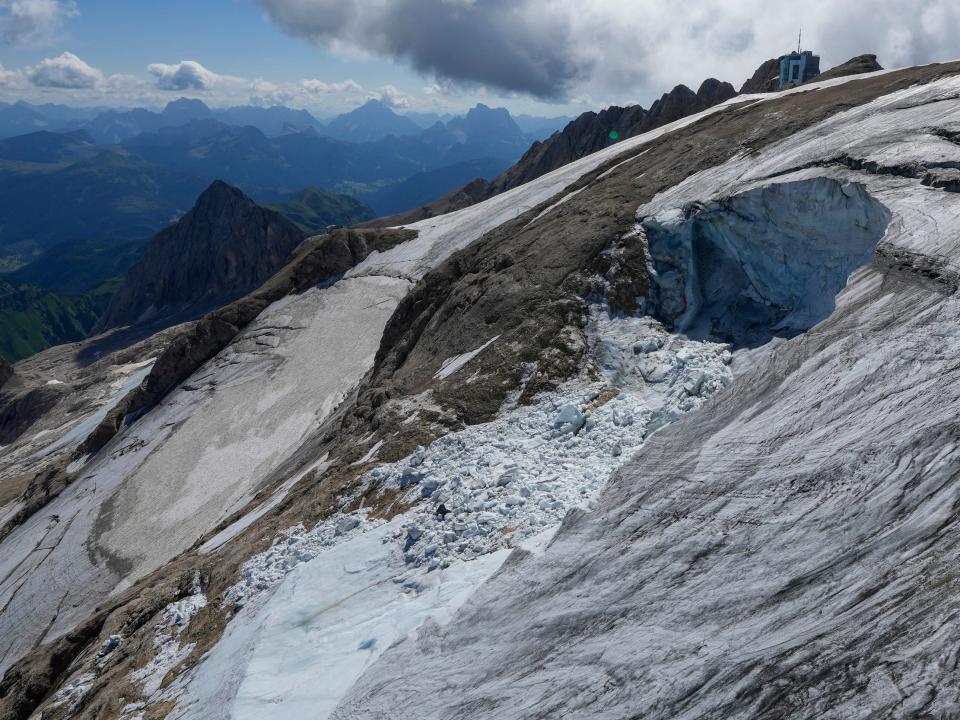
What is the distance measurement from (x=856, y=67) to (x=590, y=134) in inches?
3313

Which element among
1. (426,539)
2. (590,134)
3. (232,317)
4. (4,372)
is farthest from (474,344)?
(4,372)

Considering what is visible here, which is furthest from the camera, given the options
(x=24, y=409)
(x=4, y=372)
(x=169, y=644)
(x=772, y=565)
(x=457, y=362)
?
(x=4, y=372)

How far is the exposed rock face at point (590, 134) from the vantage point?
10894cm

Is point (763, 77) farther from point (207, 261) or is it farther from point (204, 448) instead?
point (207, 261)

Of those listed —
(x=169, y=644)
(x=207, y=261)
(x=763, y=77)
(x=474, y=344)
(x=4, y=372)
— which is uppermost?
(x=763, y=77)

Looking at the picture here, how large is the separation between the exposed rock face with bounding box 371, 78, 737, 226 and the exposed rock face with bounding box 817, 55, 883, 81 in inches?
1672

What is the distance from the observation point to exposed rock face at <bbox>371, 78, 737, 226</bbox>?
357 ft

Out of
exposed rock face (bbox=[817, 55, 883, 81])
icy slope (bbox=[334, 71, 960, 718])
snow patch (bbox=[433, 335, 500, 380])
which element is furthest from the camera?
exposed rock face (bbox=[817, 55, 883, 81])

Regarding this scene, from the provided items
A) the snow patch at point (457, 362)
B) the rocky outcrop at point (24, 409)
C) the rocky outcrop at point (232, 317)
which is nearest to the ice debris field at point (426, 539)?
the snow patch at point (457, 362)

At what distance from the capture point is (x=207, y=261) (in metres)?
176

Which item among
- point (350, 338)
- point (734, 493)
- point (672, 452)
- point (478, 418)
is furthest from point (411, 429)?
point (350, 338)

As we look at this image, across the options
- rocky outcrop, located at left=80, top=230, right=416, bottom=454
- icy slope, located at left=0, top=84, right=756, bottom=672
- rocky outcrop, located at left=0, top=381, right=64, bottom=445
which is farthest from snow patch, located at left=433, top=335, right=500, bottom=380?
rocky outcrop, located at left=0, top=381, right=64, bottom=445

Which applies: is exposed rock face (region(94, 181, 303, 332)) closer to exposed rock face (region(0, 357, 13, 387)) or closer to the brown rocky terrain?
exposed rock face (region(0, 357, 13, 387))

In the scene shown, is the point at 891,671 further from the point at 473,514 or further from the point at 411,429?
the point at 411,429
